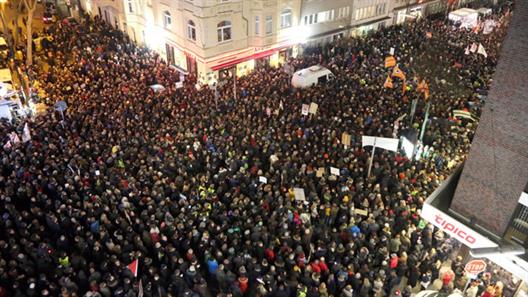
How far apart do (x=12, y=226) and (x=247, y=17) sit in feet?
59.5

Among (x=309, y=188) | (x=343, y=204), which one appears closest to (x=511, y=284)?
(x=343, y=204)

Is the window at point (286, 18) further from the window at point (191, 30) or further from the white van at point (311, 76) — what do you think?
the window at point (191, 30)

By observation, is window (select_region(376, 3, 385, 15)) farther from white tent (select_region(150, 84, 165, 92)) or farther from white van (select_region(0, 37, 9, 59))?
white van (select_region(0, 37, 9, 59))

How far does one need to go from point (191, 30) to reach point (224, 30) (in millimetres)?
1997

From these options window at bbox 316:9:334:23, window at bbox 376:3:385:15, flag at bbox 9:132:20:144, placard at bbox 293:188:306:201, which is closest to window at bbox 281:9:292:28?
window at bbox 316:9:334:23

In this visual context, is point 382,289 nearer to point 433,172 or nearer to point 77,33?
point 433,172

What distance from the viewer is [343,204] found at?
13.7 metres

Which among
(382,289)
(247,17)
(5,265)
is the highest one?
(247,17)

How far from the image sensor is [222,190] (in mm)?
14352

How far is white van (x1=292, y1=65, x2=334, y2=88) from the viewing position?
2414 centimetres

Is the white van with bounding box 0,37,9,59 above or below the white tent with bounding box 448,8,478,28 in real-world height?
below

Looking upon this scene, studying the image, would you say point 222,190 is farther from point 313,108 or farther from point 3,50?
point 3,50

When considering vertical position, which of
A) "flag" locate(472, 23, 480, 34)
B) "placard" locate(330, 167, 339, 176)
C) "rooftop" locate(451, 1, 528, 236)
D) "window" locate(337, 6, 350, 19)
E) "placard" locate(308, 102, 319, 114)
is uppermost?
"rooftop" locate(451, 1, 528, 236)

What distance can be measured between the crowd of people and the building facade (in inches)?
137
